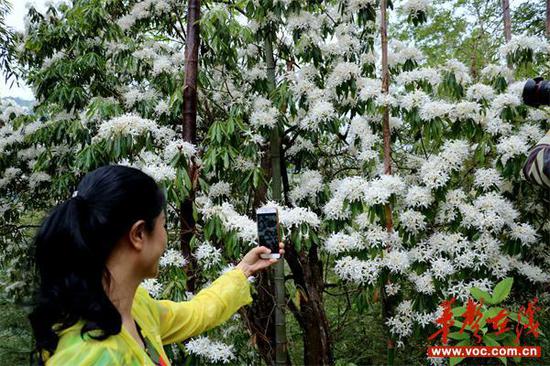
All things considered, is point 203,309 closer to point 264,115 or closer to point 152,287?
point 152,287

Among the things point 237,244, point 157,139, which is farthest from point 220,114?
point 237,244

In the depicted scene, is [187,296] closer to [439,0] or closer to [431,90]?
[431,90]

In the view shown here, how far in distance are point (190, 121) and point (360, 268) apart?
4.20ft

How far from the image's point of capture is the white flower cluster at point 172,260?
2553 millimetres

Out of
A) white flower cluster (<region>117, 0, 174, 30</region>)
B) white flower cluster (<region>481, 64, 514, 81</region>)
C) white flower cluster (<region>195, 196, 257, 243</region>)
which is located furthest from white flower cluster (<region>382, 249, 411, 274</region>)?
white flower cluster (<region>117, 0, 174, 30</region>)

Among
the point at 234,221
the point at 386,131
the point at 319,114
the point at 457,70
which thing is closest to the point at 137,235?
the point at 234,221

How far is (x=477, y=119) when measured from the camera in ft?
9.01

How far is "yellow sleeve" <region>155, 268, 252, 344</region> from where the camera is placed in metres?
1.49

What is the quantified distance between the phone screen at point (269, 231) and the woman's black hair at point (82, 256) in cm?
77

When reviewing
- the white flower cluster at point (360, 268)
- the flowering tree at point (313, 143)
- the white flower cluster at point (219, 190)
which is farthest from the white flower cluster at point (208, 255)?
the white flower cluster at point (360, 268)

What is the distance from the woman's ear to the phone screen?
72 cm

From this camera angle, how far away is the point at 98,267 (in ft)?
3.29

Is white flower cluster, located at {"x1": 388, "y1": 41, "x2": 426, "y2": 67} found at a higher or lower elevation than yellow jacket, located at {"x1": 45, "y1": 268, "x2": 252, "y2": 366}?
higher

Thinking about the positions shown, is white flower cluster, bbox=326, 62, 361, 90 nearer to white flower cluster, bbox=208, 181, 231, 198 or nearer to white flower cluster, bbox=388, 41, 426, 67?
white flower cluster, bbox=388, 41, 426, 67
